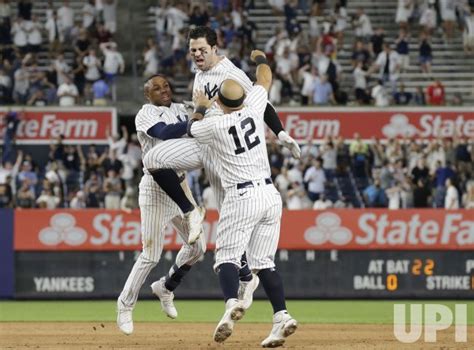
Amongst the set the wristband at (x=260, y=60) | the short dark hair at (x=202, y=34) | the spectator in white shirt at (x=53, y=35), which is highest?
the short dark hair at (x=202, y=34)

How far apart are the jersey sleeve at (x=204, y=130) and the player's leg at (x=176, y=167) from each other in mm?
1073

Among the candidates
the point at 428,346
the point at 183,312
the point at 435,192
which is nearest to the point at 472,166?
the point at 435,192

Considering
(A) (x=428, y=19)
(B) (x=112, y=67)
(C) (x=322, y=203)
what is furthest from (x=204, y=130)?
(A) (x=428, y=19)

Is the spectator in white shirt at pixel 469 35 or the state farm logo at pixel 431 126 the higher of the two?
the spectator in white shirt at pixel 469 35

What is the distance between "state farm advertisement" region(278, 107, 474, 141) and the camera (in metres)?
29.9

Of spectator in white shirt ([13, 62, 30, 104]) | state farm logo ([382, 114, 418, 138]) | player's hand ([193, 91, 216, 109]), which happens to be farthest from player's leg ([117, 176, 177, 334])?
spectator in white shirt ([13, 62, 30, 104])

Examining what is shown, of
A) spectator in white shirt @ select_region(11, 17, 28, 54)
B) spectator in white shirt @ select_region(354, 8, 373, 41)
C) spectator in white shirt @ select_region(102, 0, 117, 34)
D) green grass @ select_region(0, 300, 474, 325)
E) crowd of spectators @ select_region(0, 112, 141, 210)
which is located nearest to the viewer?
green grass @ select_region(0, 300, 474, 325)

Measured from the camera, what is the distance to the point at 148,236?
1487 cm

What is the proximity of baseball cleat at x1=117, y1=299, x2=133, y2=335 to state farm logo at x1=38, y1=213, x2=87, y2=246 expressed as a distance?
8.78 meters

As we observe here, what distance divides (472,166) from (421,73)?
5.16 meters

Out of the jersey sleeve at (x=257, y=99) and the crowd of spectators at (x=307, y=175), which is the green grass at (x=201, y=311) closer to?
the crowd of spectators at (x=307, y=175)

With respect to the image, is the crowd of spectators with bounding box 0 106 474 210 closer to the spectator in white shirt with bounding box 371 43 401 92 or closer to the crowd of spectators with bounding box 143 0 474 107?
the crowd of spectators with bounding box 143 0 474 107

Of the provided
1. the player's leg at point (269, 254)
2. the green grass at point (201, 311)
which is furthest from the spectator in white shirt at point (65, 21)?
the player's leg at point (269, 254)

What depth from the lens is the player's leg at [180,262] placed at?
49.5ft
